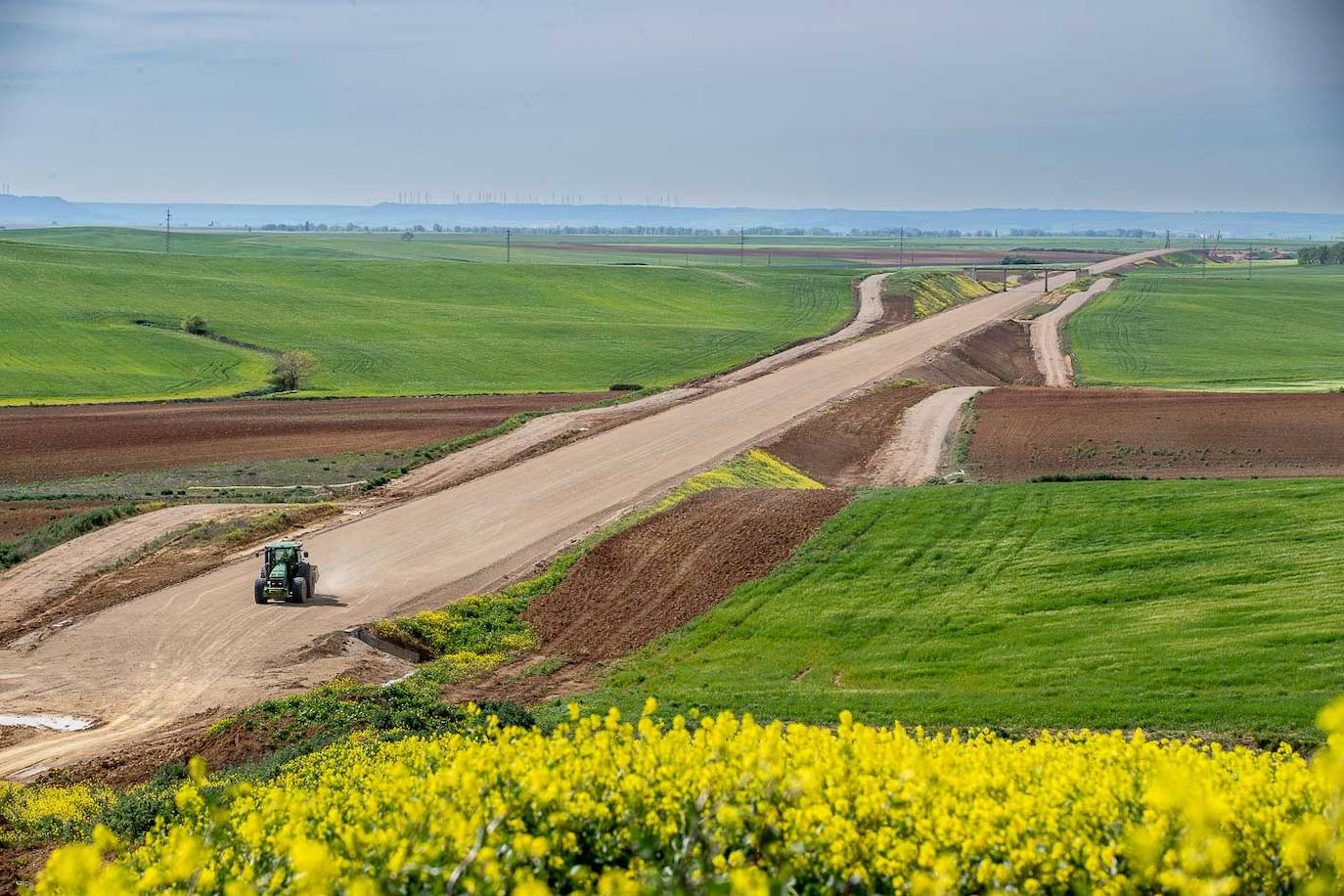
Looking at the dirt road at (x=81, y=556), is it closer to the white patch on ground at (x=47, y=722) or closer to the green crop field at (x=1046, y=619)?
the white patch on ground at (x=47, y=722)

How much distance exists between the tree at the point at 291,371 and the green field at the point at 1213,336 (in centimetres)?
5128

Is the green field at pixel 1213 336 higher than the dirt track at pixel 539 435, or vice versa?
the green field at pixel 1213 336

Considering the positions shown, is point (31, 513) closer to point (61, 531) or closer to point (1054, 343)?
point (61, 531)

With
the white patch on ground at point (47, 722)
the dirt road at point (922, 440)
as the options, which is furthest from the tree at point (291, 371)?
the white patch on ground at point (47, 722)

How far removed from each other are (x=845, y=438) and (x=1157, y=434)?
13.6 m

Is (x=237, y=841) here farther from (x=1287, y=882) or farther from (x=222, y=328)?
(x=222, y=328)

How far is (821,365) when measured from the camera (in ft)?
280

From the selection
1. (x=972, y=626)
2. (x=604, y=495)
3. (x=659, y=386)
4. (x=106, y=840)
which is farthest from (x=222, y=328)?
(x=106, y=840)

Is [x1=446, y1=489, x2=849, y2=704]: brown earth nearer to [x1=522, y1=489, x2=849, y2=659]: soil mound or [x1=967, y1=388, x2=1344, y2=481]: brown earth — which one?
[x1=522, y1=489, x2=849, y2=659]: soil mound

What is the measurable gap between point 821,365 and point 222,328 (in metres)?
50.5

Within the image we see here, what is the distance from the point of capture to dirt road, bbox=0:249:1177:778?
2719 centimetres

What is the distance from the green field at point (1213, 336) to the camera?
88188 mm

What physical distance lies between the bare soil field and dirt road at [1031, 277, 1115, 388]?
5489 centimetres

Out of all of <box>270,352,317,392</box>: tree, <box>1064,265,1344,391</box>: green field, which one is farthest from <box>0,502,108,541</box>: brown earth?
<box>1064,265,1344,391</box>: green field
